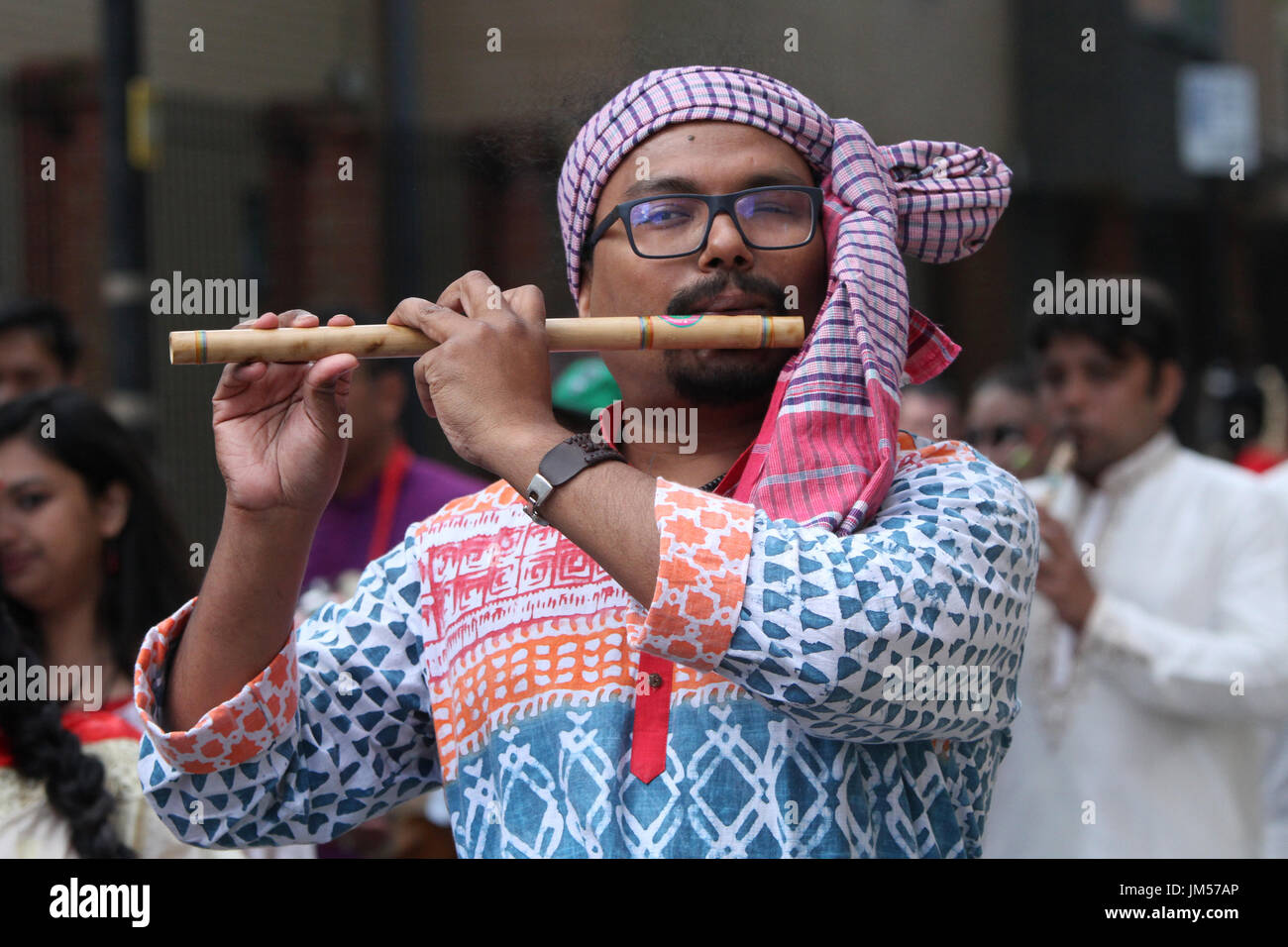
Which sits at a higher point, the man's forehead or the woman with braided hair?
the man's forehead

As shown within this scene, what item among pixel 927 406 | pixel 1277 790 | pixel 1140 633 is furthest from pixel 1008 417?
pixel 1140 633

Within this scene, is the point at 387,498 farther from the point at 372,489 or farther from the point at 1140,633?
the point at 1140,633

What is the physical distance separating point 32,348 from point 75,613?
6.71 ft

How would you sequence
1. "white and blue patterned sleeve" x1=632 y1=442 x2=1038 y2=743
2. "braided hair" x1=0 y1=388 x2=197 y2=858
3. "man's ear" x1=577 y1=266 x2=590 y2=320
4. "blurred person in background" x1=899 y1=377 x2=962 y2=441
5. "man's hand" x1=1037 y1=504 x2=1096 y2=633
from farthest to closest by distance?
"blurred person in background" x1=899 y1=377 x2=962 y2=441 → "man's hand" x1=1037 y1=504 x2=1096 y2=633 → "braided hair" x1=0 y1=388 x2=197 y2=858 → "man's ear" x1=577 y1=266 x2=590 y2=320 → "white and blue patterned sleeve" x1=632 y1=442 x2=1038 y2=743

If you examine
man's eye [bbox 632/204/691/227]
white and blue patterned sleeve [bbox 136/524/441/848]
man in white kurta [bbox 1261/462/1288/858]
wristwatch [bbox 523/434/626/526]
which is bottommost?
man in white kurta [bbox 1261/462/1288/858]

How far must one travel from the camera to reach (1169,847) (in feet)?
13.1

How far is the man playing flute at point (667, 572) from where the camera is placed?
1.75 m

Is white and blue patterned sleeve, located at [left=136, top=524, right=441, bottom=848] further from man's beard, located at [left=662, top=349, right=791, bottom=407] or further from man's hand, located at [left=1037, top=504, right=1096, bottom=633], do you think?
man's hand, located at [left=1037, top=504, right=1096, bottom=633]

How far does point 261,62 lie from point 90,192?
1396mm

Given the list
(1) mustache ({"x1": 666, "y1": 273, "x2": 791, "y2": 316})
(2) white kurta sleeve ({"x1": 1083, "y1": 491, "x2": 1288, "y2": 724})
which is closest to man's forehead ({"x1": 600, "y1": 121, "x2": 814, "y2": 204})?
(1) mustache ({"x1": 666, "y1": 273, "x2": 791, "y2": 316})

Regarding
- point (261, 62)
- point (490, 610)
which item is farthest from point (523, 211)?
point (261, 62)

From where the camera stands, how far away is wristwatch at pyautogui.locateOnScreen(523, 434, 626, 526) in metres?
1.75

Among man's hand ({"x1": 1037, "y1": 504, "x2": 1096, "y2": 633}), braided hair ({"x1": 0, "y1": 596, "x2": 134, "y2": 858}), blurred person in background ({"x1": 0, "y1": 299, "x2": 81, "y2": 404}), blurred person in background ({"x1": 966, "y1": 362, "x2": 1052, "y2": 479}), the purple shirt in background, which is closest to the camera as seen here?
braided hair ({"x1": 0, "y1": 596, "x2": 134, "y2": 858})
